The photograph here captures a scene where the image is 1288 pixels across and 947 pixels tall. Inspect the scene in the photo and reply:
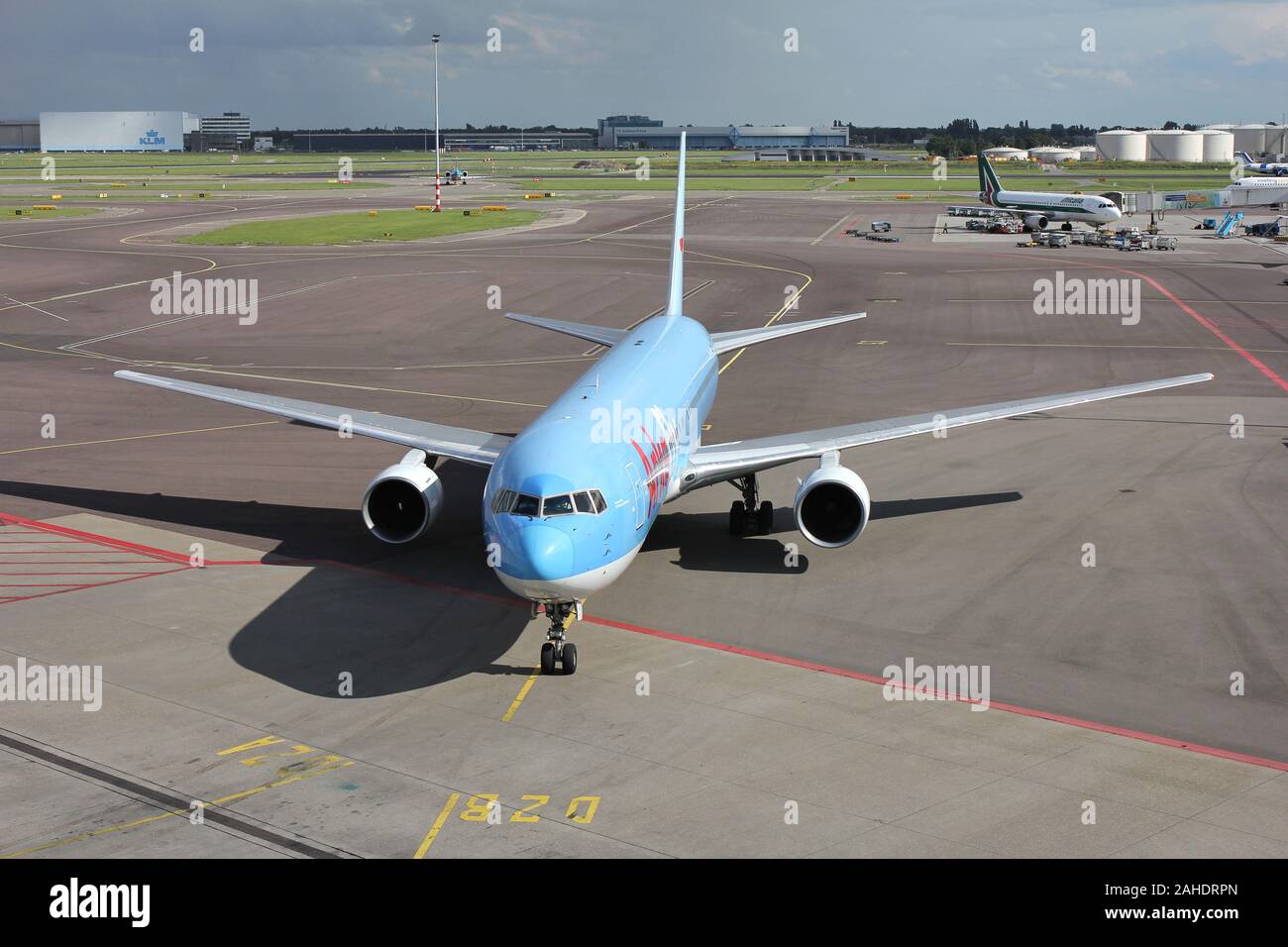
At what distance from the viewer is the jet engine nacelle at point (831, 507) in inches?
1053

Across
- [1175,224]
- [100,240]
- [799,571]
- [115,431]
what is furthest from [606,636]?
[1175,224]

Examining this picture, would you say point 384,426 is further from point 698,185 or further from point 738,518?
point 698,185

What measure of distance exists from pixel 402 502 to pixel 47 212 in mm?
122432

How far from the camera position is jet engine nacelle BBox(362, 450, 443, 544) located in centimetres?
2652

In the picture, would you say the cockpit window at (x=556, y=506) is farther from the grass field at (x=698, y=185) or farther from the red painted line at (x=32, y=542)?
the grass field at (x=698, y=185)

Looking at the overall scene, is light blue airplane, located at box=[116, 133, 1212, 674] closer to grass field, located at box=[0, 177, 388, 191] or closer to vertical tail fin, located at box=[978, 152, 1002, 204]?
vertical tail fin, located at box=[978, 152, 1002, 204]

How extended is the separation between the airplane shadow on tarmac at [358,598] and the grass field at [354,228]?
71.8 meters

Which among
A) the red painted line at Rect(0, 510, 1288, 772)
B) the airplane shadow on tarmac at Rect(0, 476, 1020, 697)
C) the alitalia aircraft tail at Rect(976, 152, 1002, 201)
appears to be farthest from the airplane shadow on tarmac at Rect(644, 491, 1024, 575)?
the alitalia aircraft tail at Rect(976, 152, 1002, 201)

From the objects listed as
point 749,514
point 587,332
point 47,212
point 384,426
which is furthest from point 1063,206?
point 47,212

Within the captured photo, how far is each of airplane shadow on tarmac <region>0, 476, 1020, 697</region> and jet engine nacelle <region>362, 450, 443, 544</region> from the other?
4.18 feet
